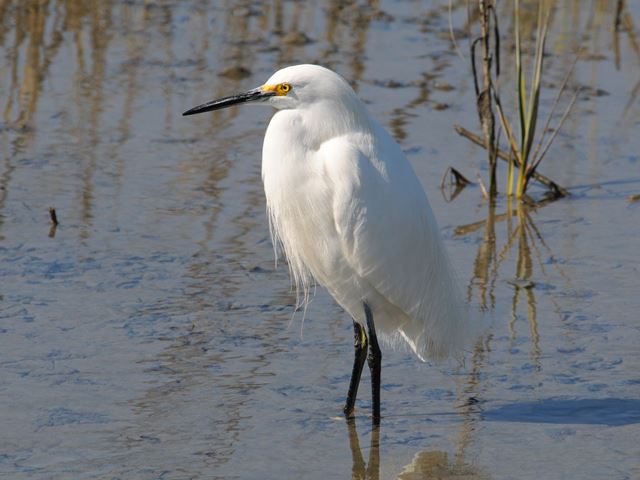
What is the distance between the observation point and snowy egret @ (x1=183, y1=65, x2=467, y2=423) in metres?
4.23

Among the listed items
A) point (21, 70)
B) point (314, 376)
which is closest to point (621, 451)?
point (314, 376)

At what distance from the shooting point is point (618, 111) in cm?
821

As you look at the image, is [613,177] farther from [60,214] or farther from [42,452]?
[42,452]

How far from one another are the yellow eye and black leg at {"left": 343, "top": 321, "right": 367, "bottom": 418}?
0.98 metres

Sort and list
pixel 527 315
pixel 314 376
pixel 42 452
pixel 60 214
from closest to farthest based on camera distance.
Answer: pixel 42 452 < pixel 314 376 < pixel 527 315 < pixel 60 214

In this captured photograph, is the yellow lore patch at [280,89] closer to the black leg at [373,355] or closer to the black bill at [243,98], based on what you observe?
the black bill at [243,98]

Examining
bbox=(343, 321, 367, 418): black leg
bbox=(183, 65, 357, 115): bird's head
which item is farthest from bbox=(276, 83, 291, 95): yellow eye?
bbox=(343, 321, 367, 418): black leg

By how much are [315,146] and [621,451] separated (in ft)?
4.88

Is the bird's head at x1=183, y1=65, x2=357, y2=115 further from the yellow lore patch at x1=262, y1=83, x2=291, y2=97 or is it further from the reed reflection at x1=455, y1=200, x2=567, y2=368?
the reed reflection at x1=455, y1=200, x2=567, y2=368

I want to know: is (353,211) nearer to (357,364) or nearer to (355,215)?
(355,215)

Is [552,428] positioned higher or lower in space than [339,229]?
lower

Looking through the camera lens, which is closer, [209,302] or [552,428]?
[552,428]

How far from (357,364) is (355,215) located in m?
0.64

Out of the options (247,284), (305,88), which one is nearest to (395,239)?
(305,88)
